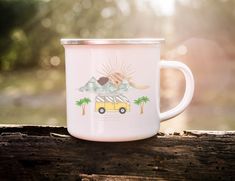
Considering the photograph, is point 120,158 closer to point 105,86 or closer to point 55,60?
point 105,86

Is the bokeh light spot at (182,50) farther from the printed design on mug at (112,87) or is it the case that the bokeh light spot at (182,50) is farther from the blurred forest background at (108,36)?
the printed design on mug at (112,87)

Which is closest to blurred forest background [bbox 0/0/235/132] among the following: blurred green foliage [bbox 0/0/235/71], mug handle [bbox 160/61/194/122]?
blurred green foliage [bbox 0/0/235/71]

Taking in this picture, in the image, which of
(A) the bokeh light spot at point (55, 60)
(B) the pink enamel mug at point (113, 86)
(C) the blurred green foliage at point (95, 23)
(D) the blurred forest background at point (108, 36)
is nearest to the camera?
(B) the pink enamel mug at point (113, 86)

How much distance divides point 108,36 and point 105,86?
4.31 m

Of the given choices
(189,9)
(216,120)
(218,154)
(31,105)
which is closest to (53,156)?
(218,154)

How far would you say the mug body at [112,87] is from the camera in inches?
32.9

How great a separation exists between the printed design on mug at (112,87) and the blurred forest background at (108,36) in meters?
3.20

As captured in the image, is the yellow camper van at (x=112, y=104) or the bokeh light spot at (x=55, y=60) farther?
the bokeh light spot at (x=55, y=60)

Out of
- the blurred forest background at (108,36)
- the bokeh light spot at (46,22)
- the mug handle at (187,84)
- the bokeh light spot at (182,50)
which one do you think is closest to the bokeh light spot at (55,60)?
the blurred forest background at (108,36)

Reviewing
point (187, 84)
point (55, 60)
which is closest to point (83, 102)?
point (187, 84)

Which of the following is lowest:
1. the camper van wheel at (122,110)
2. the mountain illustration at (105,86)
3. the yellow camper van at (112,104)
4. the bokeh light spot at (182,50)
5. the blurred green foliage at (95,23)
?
the camper van wheel at (122,110)

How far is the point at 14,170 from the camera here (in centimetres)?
87

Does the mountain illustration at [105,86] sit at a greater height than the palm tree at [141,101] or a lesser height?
greater

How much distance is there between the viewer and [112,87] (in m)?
0.85
